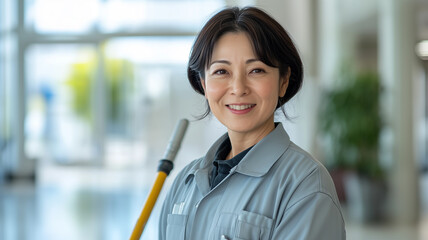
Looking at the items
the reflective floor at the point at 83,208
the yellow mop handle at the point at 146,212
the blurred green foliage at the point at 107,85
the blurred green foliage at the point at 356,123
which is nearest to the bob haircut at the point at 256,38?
the yellow mop handle at the point at 146,212

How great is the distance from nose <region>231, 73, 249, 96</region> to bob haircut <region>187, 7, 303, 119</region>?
2.2 inches

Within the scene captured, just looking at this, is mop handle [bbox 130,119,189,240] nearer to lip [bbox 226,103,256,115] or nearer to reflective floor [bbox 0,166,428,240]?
lip [bbox 226,103,256,115]

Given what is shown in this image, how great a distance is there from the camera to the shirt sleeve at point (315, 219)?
100 cm

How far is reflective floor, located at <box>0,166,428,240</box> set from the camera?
532 cm

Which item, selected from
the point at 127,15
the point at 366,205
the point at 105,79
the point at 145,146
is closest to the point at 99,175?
the point at 145,146

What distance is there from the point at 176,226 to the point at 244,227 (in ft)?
0.78

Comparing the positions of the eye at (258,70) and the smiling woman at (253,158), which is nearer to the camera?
the smiling woman at (253,158)

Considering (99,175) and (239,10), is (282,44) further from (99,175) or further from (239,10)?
(99,175)

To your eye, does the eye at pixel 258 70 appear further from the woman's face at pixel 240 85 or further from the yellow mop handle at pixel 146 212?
the yellow mop handle at pixel 146 212

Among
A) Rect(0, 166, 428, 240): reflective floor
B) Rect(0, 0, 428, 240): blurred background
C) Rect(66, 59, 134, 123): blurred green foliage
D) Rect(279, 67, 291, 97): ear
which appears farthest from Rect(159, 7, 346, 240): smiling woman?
Rect(66, 59, 134, 123): blurred green foliage

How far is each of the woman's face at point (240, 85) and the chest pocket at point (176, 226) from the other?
0.24 m

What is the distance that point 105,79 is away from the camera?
1049 centimetres

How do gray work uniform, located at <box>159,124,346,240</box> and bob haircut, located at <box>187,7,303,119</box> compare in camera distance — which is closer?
gray work uniform, located at <box>159,124,346,240</box>

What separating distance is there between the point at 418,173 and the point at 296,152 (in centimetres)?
498
